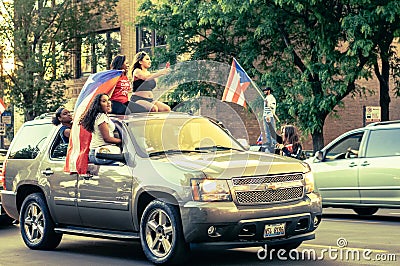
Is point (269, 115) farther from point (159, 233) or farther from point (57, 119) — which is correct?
point (159, 233)

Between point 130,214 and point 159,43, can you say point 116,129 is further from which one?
point 159,43

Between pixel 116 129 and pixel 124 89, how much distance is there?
117cm

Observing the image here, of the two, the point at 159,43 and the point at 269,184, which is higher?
the point at 159,43

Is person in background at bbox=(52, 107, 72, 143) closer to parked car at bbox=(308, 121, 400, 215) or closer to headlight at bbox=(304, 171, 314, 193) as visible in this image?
headlight at bbox=(304, 171, 314, 193)

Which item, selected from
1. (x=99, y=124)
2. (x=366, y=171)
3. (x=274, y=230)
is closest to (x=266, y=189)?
(x=274, y=230)

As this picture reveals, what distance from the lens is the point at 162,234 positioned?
8477 mm

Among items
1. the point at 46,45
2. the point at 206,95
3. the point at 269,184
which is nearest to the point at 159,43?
the point at 46,45

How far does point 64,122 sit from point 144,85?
4.10ft

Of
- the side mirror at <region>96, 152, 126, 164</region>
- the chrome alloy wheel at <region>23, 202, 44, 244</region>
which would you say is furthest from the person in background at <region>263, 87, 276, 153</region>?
the side mirror at <region>96, 152, 126, 164</region>

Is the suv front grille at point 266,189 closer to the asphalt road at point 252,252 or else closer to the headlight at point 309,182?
the headlight at point 309,182

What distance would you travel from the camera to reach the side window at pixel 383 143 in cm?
1377

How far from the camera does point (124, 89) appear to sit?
10.6 meters

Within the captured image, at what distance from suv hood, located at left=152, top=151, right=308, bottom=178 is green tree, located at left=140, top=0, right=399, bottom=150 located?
14.0 m

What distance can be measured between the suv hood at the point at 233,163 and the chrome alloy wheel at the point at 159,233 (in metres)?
0.59
